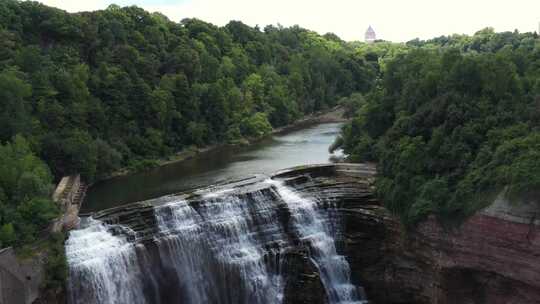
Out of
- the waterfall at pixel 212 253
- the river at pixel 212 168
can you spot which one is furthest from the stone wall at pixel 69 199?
the waterfall at pixel 212 253

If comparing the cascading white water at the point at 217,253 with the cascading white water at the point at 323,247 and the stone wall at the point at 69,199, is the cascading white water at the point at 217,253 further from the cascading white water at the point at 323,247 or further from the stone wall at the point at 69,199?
the stone wall at the point at 69,199

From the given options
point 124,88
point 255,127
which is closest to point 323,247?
point 124,88

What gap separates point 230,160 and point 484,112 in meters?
24.4

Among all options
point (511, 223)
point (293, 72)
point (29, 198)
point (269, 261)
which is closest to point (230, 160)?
point (269, 261)

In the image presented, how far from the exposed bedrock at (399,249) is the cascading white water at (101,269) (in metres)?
1.08

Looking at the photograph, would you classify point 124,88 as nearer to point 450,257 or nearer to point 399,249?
point 399,249

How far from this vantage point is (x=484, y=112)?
34375 mm

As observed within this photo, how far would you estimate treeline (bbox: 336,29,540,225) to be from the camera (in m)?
29.9

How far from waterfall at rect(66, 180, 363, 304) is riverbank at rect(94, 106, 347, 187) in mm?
14191

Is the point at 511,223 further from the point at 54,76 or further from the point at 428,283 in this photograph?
the point at 54,76

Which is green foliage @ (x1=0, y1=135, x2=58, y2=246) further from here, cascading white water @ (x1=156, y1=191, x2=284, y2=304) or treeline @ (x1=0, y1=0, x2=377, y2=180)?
treeline @ (x1=0, y1=0, x2=377, y2=180)

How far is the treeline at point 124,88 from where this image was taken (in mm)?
42875

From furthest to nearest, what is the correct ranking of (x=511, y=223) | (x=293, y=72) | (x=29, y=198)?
(x=293, y=72) < (x=29, y=198) < (x=511, y=223)

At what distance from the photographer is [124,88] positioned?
5459 centimetres
